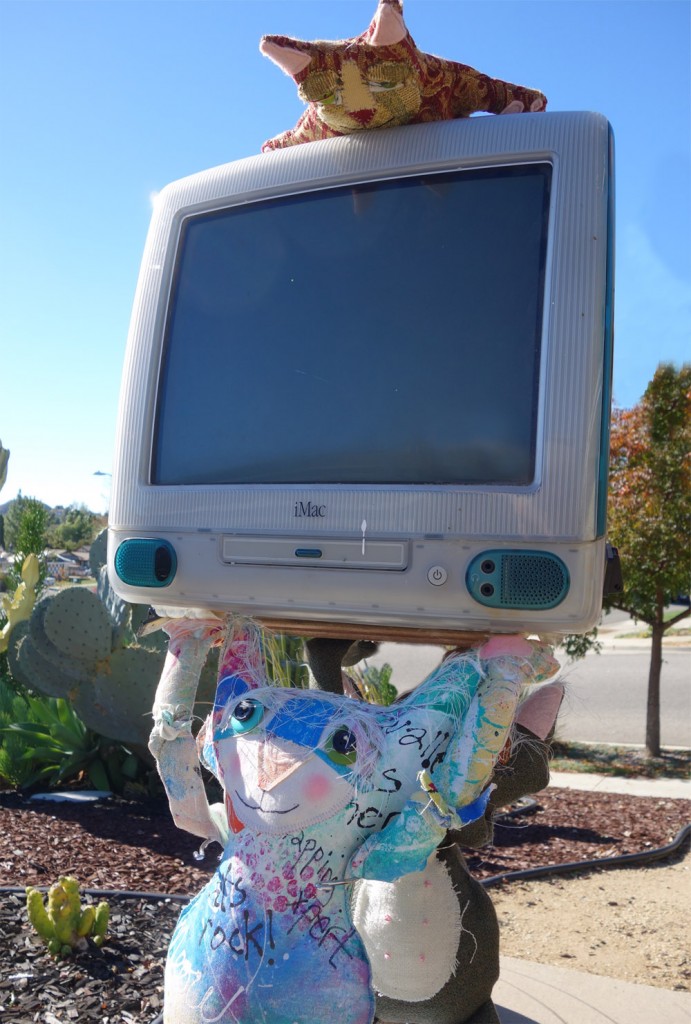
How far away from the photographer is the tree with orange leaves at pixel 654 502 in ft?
26.5

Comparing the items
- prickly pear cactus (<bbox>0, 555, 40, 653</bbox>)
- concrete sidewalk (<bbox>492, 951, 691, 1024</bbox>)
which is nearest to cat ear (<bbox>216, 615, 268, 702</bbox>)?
concrete sidewalk (<bbox>492, 951, 691, 1024</bbox>)

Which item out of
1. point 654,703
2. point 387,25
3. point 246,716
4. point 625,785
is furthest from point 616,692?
point 387,25

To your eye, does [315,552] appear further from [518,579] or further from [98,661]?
[98,661]

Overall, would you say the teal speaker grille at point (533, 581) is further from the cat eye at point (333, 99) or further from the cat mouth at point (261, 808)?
the cat eye at point (333, 99)

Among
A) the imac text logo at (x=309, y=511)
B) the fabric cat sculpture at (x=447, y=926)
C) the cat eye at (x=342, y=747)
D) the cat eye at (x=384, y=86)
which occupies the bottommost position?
the fabric cat sculpture at (x=447, y=926)

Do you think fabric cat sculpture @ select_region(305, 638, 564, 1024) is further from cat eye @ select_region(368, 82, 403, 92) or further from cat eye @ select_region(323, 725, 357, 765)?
cat eye @ select_region(368, 82, 403, 92)

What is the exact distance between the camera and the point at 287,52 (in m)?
2.09

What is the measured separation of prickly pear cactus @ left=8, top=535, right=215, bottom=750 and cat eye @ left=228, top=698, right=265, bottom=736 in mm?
3068

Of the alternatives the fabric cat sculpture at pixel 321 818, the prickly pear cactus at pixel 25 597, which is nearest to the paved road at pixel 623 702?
the prickly pear cactus at pixel 25 597

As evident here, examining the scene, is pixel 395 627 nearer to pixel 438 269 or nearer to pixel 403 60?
pixel 438 269

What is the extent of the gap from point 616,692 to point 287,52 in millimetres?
11855

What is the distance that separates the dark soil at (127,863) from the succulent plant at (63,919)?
6cm

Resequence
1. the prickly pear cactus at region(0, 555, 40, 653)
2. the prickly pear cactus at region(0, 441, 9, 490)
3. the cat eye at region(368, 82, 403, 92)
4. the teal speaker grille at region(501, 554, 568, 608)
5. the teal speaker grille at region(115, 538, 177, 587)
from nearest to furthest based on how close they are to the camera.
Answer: the teal speaker grille at region(501, 554, 568, 608), the cat eye at region(368, 82, 403, 92), the teal speaker grille at region(115, 538, 177, 587), the prickly pear cactus at region(0, 441, 9, 490), the prickly pear cactus at region(0, 555, 40, 653)

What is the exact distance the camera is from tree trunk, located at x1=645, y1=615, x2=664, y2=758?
8.58 meters
